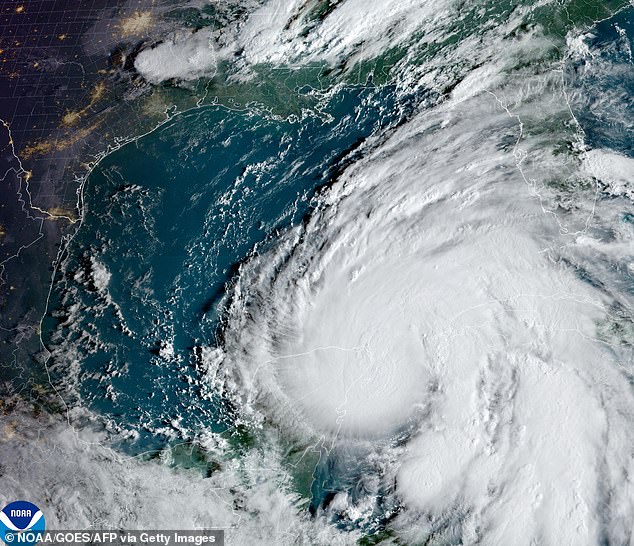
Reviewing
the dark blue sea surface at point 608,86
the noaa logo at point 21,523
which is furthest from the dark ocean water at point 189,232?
the noaa logo at point 21,523

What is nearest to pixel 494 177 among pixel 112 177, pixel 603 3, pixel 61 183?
pixel 603 3

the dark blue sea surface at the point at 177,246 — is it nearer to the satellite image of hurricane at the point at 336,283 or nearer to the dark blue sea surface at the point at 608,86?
the satellite image of hurricane at the point at 336,283

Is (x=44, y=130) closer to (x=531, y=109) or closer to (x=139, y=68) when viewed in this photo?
(x=139, y=68)

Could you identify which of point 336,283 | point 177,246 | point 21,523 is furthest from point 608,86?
point 21,523

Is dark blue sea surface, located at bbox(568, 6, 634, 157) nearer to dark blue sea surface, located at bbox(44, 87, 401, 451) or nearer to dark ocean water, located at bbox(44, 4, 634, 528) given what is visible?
dark ocean water, located at bbox(44, 4, 634, 528)

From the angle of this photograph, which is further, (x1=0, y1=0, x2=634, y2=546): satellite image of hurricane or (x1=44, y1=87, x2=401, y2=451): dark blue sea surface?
(x1=44, y1=87, x2=401, y2=451): dark blue sea surface

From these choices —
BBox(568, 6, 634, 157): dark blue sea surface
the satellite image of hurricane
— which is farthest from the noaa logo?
BBox(568, 6, 634, 157): dark blue sea surface
